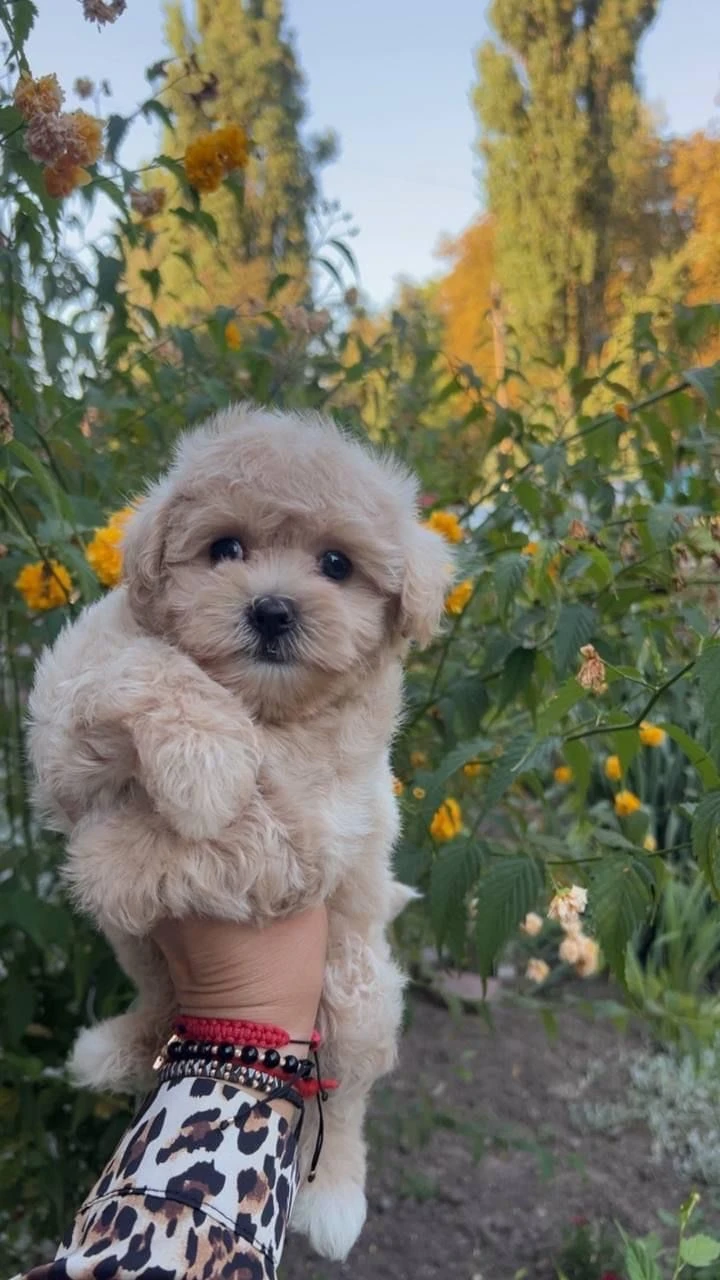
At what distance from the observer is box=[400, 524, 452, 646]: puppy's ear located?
45.1 inches

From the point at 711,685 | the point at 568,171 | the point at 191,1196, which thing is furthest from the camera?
the point at 568,171

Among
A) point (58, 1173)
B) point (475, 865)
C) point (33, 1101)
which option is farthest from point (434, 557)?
point (58, 1173)

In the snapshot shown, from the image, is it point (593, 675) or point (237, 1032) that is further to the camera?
point (593, 675)

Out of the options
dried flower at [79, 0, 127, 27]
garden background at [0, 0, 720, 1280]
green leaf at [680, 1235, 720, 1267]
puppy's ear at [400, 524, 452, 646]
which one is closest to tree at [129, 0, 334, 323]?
garden background at [0, 0, 720, 1280]

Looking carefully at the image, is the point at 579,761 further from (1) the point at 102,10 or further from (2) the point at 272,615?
(1) the point at 102,10

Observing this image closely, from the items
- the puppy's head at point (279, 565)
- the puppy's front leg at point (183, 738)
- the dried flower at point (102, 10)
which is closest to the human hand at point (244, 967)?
the puppy's front leg at point (183, 738)

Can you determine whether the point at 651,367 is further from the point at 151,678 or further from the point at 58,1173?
the point at 58,1173

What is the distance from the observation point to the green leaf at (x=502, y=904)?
1291 millimetres

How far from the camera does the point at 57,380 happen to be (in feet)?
5.80

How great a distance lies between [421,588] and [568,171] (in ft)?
49.3

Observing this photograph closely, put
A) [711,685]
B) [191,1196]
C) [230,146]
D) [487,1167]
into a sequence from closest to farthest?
[191,1196]
[711,685]
[230,146]
[487,1167]

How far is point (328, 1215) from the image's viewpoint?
1.22m

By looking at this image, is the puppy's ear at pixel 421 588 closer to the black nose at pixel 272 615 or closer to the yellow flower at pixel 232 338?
the black nose at pixel 272 615

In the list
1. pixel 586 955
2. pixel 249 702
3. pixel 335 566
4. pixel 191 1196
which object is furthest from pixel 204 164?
pixel 586 955
